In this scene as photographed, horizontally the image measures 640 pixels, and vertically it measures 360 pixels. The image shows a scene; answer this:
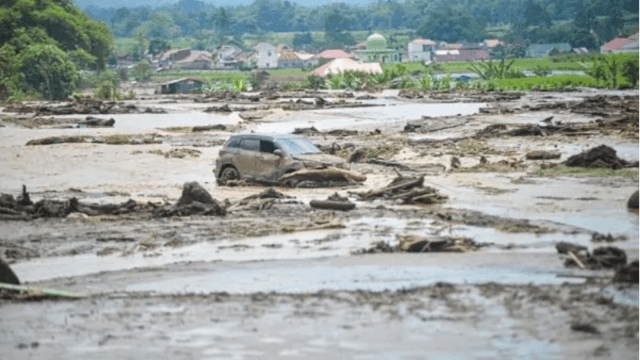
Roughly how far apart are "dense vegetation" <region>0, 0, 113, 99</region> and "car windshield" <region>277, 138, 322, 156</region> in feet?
278

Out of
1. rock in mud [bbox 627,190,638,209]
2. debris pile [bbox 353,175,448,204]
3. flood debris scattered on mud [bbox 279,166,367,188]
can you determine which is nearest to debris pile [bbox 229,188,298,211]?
debris pile [bbox 353,175,448,204]

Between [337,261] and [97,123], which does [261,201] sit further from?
[97,123]

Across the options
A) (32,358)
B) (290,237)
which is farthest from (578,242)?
(32,358)

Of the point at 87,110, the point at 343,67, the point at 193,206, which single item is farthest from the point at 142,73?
the point at 193,206

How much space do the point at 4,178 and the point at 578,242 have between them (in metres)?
22.5

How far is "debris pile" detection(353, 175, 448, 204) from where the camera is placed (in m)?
29.8

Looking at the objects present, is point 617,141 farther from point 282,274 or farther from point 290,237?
point 282,274

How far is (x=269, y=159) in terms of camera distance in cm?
3438

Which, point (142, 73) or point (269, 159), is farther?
A: point (142, 73)

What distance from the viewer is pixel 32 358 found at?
51.8ft

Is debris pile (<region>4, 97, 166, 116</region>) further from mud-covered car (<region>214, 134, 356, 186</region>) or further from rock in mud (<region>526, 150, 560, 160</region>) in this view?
mud-covered car (<region>214, 134, 356, 186</region>)

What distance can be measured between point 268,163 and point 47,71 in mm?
88957

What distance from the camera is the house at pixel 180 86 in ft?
476

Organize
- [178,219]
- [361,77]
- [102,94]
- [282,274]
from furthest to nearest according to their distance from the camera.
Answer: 1. [361,77]
2. [102,94]
3. [178,219]
4. [282,274]
